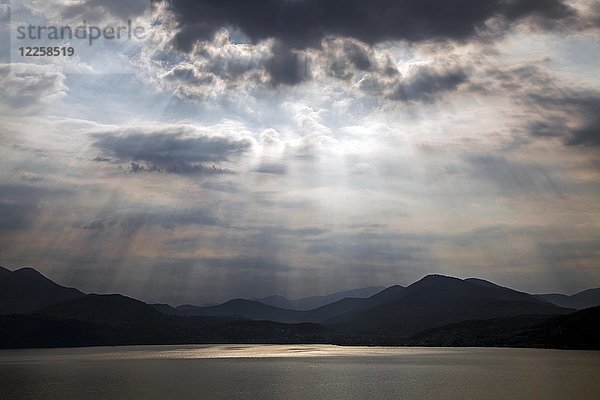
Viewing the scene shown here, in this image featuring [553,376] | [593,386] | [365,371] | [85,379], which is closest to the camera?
[593,386]

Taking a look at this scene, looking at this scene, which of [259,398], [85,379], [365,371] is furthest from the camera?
[365,371]

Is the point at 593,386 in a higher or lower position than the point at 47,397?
lower

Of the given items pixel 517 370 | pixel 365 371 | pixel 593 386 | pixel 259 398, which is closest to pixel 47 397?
pixel 259 398

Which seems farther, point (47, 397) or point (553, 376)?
point (553, 376)

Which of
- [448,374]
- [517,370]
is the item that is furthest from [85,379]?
[517,370]

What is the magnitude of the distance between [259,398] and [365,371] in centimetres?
6101

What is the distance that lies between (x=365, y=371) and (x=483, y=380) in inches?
1554

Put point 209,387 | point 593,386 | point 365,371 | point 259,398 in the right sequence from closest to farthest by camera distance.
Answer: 1. point 259,398
2. point 593,386
3. point 209,387
4. point 365,371

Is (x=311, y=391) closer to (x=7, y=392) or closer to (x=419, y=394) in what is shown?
(x=419, y=394)

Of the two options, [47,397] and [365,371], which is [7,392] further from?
[365,371]

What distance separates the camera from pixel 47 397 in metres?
91.1

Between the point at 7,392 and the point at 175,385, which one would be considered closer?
the point at 7,392

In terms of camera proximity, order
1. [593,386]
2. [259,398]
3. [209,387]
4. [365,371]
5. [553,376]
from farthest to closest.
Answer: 1. [365,371]
2. [553,376]
3. [209,387]
4. [593,386]
5. [259,398]

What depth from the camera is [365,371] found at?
14450 centimetres
